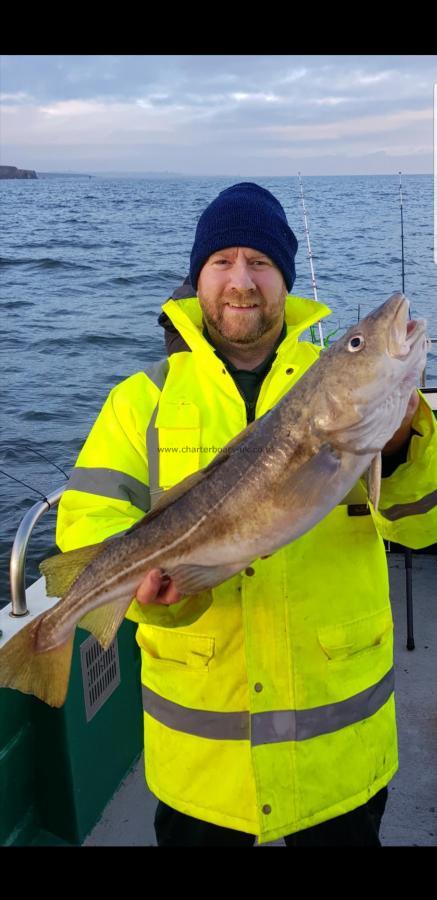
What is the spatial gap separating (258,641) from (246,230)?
65.9 inches

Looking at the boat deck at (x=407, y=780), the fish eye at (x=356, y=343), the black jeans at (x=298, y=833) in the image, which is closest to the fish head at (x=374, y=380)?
the fish eye at (x=356, y=343)

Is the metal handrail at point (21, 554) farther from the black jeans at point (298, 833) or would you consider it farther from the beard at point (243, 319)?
the black jeans at point (298, 833)

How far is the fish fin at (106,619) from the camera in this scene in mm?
2635

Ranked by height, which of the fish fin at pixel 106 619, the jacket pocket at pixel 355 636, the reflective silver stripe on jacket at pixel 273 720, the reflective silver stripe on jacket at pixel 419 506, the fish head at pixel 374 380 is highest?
the fish head at pixel 374 380

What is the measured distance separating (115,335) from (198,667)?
1791cm

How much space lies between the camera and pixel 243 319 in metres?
3.03

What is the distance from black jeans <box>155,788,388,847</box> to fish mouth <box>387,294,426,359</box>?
166cm

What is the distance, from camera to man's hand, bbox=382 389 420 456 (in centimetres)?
257

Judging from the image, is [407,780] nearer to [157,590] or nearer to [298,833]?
[298,833]

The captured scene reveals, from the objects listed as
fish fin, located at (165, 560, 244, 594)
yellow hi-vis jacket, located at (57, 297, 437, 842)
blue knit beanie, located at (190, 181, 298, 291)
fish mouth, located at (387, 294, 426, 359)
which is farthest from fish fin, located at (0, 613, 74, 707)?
blue knit beanie, located at (190, 181, 298, 291)

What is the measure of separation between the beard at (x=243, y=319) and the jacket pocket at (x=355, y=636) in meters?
1.16

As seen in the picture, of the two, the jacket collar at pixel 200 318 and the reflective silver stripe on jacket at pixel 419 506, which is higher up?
the jacket collar at pixel 200 318

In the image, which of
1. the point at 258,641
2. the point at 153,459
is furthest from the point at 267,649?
the point at 153,459
